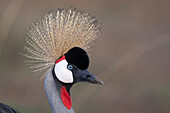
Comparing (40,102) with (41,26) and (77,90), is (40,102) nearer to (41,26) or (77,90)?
(77,90)

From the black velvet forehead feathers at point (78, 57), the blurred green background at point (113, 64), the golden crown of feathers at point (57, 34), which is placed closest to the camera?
the black velvet forehead feathers at point (78, 57)

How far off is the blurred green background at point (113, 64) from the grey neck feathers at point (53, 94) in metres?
0.84

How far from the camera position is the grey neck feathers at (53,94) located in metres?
1.84

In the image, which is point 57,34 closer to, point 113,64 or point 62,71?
point 62,71

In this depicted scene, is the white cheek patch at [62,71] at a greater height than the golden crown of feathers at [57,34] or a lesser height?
lesser

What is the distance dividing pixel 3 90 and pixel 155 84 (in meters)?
1.88

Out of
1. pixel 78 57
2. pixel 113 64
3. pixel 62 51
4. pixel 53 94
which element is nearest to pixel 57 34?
pixel 62 51

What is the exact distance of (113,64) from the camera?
182 inches

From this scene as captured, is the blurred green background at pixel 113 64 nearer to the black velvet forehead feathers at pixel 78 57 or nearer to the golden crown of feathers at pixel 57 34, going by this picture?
the golden crown of feathers at pixel 57 34

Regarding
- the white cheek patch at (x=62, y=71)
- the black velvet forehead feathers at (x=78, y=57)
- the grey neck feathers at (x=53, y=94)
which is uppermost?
the black velvet forehead feathers at (x=78, y=57)

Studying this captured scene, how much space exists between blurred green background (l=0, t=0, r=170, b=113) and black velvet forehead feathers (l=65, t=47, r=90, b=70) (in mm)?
860

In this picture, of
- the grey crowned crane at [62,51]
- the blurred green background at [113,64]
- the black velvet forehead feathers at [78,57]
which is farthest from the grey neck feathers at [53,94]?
the blurred green background at [113,64]

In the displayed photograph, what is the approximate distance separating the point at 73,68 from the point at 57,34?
0.67ft

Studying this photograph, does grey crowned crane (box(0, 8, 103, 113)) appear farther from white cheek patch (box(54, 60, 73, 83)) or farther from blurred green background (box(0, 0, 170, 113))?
blurred green background (box(0, 0, 170, 113))
